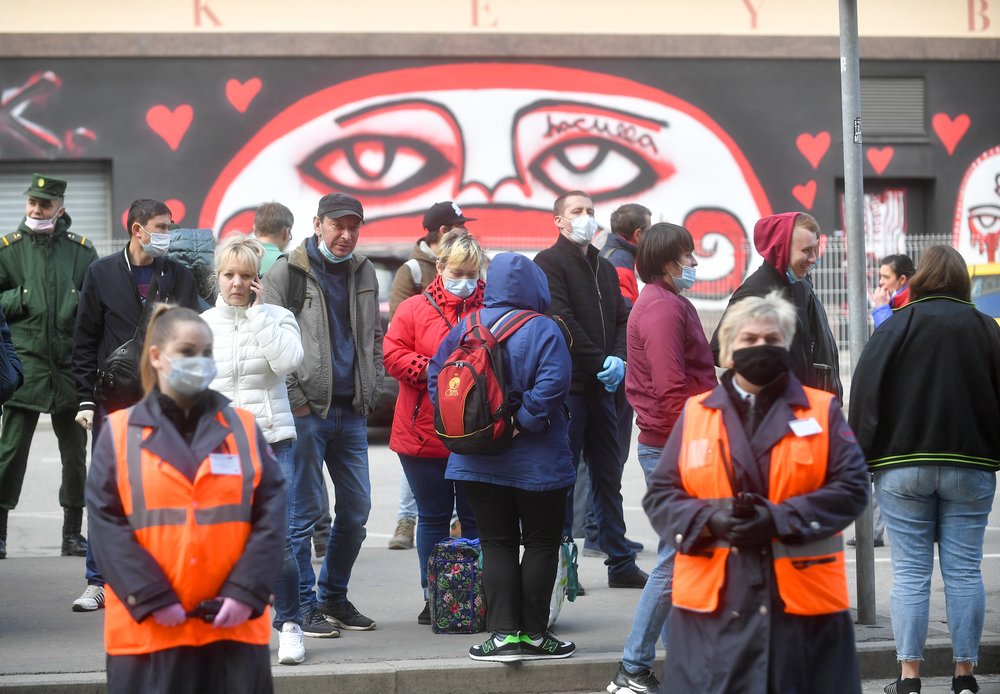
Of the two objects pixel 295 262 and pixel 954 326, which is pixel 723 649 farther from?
pixel 295 262

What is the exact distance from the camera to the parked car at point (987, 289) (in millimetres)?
13680

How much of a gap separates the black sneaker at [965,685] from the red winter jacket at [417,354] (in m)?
2.53

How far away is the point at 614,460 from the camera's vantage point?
7.97 m

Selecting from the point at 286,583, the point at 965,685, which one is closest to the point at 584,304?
the point at 286,583

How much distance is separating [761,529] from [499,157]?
1983 centimetres

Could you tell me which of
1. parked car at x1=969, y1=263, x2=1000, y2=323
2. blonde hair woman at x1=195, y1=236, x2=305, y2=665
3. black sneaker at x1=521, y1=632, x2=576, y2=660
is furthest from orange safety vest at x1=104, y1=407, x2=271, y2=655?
parked car at x1=969, y1=263, x2=1000, y2=323

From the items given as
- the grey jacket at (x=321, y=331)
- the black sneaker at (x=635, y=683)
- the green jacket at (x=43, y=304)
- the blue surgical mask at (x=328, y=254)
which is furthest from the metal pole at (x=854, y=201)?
the green jacket at (x=43, y=304)

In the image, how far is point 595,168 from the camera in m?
23.7

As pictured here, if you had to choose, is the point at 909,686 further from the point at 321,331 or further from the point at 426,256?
the point at 426,256

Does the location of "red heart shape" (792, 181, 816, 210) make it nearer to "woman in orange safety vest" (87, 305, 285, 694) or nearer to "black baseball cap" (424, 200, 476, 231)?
"black baseball cap" (424, 200, 476, 231)

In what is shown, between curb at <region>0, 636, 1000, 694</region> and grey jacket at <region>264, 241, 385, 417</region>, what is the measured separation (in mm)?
1229

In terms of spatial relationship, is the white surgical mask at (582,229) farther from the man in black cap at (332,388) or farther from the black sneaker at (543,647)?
the black sneaker at (543,647)

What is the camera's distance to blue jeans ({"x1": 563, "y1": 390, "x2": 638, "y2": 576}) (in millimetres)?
7766

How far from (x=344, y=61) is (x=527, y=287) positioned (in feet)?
58.5
